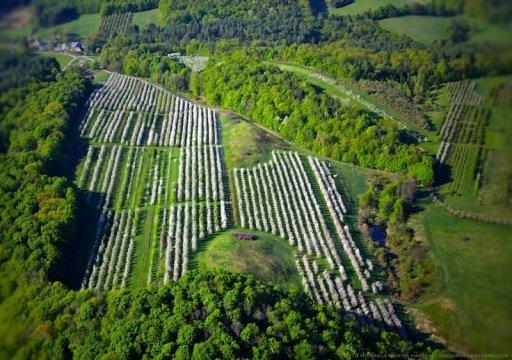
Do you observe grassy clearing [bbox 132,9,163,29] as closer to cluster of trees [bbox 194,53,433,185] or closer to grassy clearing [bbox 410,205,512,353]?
cluster of trees [bbox 194,53,433,185]

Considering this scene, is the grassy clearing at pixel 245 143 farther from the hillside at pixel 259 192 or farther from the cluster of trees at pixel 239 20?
the cluster of trees at pixel 239 20

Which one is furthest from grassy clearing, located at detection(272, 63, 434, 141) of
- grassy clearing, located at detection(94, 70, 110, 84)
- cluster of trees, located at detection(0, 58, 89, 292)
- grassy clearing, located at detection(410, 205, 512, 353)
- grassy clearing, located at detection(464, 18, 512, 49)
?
grassy clearing, located at detection(464, 18, 512, 49)

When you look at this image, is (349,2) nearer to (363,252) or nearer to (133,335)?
(363,252)

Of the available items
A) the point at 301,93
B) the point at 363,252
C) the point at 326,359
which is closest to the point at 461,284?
the point at 363,252

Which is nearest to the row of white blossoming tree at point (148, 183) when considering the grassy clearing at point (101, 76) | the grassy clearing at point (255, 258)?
the grassy clearing at point (255, 258)

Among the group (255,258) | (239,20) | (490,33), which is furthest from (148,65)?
(490,33)

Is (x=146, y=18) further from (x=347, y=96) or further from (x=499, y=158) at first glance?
(x=499, y=158)
